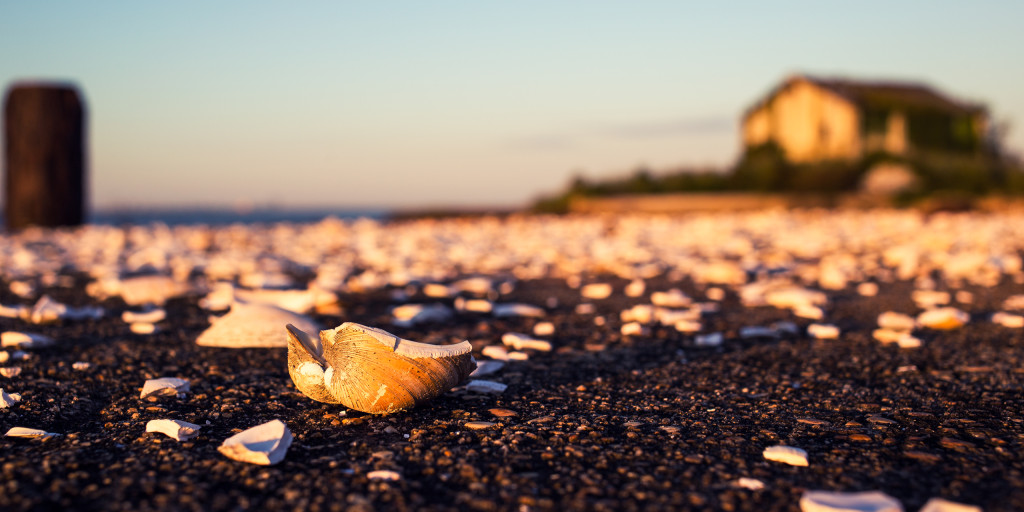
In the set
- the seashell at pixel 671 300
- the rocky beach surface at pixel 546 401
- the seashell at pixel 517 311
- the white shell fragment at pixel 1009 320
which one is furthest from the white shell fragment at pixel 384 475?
the white shell fragment at pixel 1009 320

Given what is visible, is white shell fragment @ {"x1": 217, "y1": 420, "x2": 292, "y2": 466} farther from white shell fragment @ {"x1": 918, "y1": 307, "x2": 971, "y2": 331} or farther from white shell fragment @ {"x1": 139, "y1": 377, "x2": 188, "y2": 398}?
white shell fragment @ {"x1": 918, "y1": 307, "x2": 971, "y2": 331}

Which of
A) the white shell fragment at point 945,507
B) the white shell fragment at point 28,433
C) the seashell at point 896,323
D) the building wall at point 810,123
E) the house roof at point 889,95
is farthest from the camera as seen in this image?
the house roof at point 889,95

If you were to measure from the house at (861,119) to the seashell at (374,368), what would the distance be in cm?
2776

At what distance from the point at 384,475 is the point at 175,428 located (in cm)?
58

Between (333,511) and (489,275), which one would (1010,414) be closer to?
(333,511)

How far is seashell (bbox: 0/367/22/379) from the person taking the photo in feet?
6.77

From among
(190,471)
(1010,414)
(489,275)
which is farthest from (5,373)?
(489,275)

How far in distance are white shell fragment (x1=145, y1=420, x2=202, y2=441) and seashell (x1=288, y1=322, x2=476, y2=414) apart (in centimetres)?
28

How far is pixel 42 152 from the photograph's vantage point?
8.80m

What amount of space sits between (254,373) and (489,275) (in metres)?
3.07

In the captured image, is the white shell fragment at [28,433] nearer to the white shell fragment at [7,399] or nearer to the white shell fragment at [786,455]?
the white shell fragment at [7,399]

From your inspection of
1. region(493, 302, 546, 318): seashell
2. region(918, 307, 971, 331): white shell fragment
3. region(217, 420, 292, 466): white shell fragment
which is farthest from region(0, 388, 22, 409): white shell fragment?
region(918, 307, 971, 331): white shell fragment

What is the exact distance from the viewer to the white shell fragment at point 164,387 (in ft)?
6.29

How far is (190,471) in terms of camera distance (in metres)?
1.38
